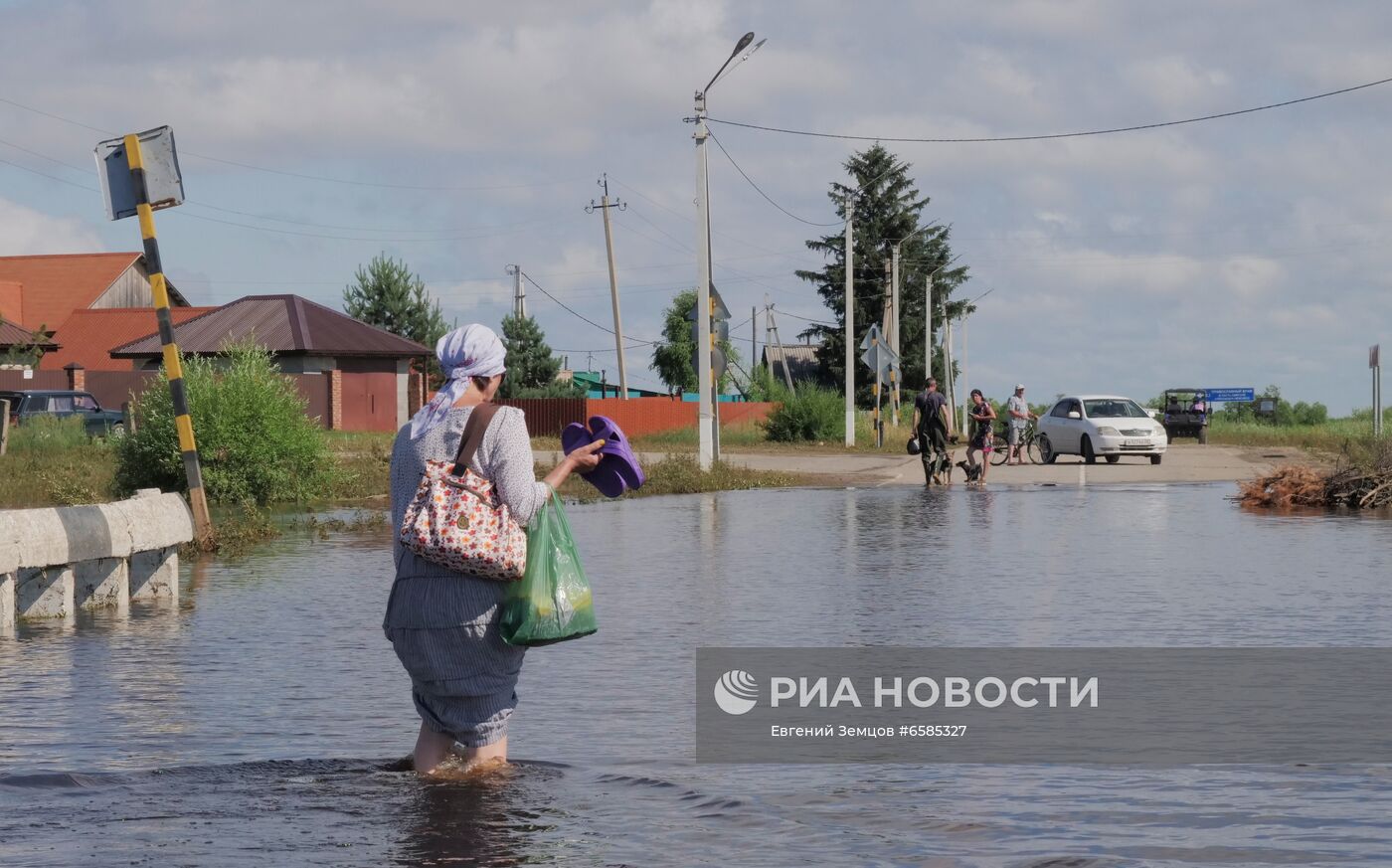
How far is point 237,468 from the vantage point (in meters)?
24.8

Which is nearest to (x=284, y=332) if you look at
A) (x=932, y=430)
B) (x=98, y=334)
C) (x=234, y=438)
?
(x=98, y=334)

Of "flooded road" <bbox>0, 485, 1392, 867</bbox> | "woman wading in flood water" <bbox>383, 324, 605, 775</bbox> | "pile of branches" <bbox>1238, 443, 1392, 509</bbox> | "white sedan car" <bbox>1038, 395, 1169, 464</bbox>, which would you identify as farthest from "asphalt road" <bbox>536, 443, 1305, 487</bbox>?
"woman wading in flood water" <bbox>383, 324, 605, 775</bbox>

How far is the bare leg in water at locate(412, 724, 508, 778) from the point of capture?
20.9 ft

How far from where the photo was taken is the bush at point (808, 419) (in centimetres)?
5722

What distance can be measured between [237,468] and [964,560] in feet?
40.2

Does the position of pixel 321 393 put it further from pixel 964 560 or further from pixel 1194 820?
pixel 1194 820

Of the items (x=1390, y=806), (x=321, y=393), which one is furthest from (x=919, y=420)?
(x=321, y=393)

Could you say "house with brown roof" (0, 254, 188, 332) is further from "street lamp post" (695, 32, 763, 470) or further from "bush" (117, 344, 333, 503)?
"bush" (117, 344, 333, 503)

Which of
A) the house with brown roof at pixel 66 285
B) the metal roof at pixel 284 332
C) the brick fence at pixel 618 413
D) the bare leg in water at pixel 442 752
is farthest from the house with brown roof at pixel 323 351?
the bare leg in water at pixel 442 752

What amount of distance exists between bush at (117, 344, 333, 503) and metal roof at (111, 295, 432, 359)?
36.9 metres

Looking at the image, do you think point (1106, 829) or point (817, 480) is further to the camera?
point (817, 480)

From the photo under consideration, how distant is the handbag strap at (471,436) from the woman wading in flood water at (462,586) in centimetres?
3

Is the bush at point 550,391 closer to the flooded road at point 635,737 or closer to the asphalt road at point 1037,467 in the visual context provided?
the asphalt road at point 1037,467

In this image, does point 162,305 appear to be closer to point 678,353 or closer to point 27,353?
point 27,353
